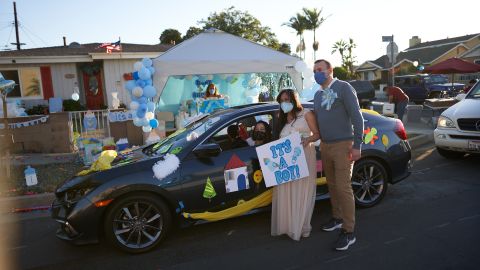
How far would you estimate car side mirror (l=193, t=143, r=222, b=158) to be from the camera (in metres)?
4.18

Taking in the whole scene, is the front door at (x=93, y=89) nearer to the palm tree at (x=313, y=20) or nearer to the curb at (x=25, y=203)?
the curb at (x=25, y=203)

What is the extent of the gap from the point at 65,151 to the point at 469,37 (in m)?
50.9

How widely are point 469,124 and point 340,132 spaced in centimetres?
431

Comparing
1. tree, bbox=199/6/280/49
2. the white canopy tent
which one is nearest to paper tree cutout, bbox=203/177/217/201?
the white canopy tent

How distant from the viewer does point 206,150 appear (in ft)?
13.7

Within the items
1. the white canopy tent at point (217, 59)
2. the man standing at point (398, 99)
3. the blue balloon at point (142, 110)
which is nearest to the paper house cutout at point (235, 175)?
the blue balloon at point (142, 110)

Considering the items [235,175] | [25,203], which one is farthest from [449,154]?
[25,203]

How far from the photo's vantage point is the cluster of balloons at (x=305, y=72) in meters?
10.8

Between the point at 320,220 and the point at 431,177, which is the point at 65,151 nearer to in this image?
the point at 320,220

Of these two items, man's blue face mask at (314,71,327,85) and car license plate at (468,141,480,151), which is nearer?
man's blue face mask at (314,71,327,85)

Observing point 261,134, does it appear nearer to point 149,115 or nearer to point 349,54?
point 149,115

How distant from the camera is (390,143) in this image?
5.14m

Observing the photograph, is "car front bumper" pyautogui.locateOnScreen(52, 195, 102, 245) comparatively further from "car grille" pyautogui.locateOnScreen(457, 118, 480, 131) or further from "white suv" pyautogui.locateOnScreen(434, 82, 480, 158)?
"car grille" pyautogui.locateOnScreen(457, 118, 480, 131)

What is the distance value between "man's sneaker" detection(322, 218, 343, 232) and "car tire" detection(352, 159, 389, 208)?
68 centimetres
